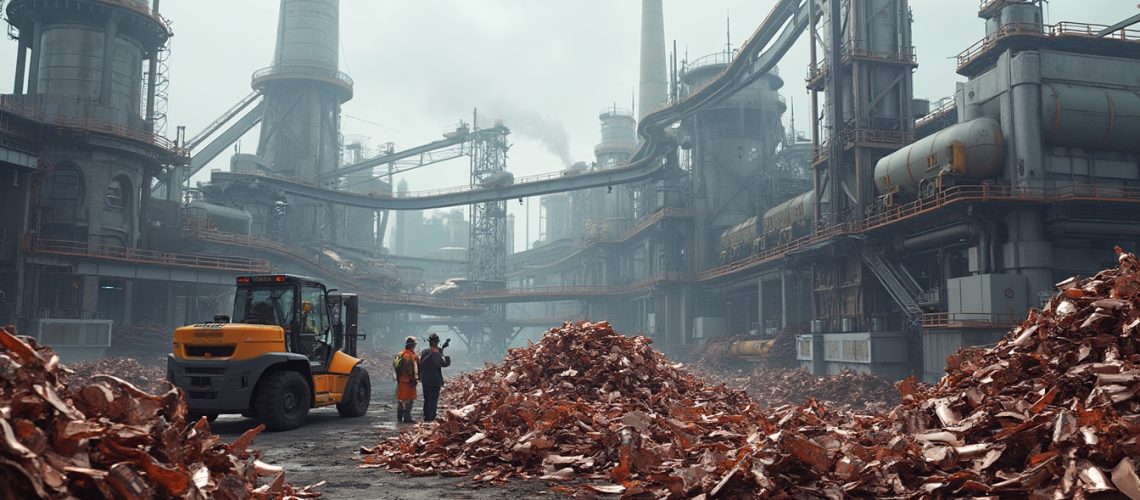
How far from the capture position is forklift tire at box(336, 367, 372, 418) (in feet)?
50.6

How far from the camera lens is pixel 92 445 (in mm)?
4750

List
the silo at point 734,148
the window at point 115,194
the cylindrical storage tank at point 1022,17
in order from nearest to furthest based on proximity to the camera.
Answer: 1. the cylindrical storage tank at point 1022,17
2. the window at point 115,194
3. the silo at point 734,148

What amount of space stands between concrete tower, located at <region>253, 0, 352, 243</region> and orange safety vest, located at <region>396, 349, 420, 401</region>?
57.5 metres

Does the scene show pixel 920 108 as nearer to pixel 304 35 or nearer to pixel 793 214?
pixel 793 214

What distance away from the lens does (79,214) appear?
1532 inches

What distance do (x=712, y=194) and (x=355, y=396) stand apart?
4325 centimetres

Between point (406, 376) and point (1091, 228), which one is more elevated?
point (1091, 228)

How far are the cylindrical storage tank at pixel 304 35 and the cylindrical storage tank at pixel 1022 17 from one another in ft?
194

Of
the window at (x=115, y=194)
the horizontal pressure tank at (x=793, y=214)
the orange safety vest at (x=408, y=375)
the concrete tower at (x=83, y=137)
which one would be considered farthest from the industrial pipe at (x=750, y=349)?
the window at (x=115, y=194)

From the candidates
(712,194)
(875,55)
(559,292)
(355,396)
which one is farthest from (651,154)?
(355,396)

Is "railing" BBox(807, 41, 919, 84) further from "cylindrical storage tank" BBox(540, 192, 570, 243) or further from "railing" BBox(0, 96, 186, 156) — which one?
"cylindrical storage tank" BBox(540, 192, 570, 243)

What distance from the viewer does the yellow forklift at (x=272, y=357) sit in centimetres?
1240

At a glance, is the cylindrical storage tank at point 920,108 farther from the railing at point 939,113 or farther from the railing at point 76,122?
the railing at point 76,122

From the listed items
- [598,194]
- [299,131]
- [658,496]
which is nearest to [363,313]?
[299,131]
